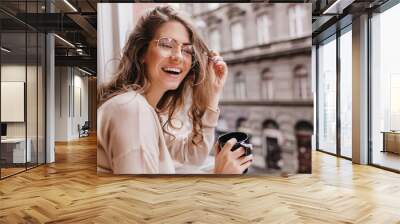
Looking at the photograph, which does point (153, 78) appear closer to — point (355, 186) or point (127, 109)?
point (127, 109)

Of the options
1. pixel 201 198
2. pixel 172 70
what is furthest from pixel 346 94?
pixel 201 198

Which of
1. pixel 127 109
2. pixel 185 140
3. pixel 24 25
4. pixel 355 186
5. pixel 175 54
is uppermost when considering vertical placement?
pixel 24 25

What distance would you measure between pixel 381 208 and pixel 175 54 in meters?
3.48

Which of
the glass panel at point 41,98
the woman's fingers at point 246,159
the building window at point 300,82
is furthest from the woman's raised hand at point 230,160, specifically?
the glass panel at point 41,98

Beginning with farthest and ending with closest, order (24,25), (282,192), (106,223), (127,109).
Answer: (24,25) < (127,109) < (282,192) < (106,223)

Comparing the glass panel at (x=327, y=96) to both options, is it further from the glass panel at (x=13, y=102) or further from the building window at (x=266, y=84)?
the glass panel at (x=13, y=102)

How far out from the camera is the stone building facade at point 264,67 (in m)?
5.80

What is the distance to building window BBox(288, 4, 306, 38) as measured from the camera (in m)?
5.82

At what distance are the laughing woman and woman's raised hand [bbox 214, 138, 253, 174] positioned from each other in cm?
2

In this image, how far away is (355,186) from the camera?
17.5 ft

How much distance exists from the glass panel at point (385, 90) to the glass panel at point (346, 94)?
846 millimetres

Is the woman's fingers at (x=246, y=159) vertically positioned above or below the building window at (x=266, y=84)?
below

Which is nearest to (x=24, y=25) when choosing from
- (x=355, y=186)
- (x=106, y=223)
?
(x=106, y=223)

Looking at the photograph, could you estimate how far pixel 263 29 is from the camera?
19.3ft
